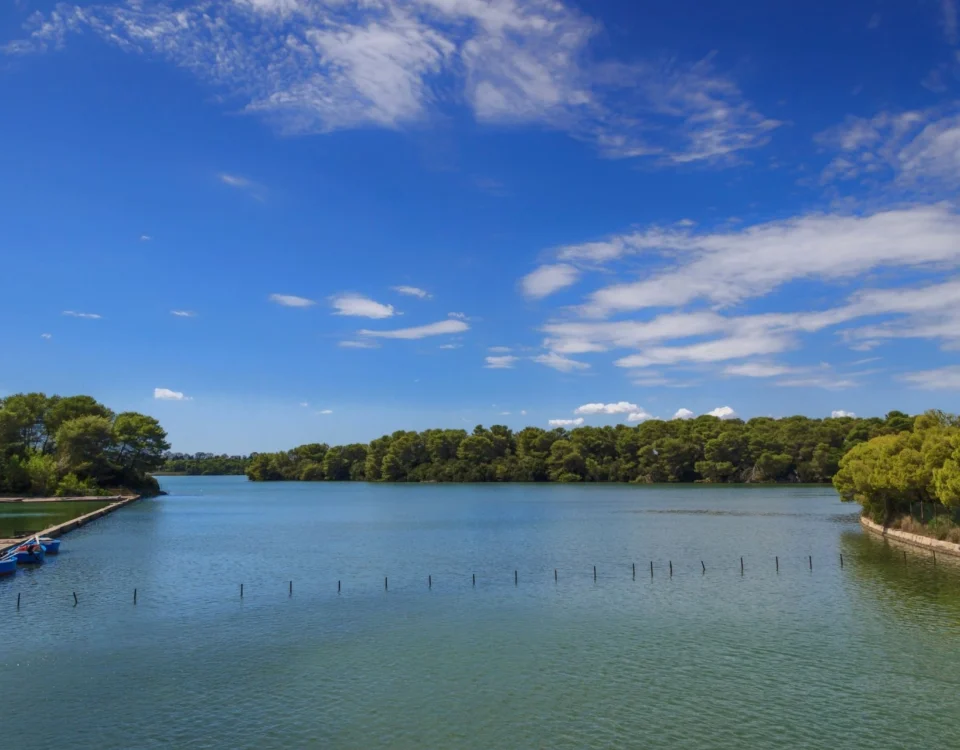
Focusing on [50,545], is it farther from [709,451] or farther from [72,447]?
[709,451]

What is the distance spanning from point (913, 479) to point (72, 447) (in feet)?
394

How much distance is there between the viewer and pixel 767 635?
3050cm

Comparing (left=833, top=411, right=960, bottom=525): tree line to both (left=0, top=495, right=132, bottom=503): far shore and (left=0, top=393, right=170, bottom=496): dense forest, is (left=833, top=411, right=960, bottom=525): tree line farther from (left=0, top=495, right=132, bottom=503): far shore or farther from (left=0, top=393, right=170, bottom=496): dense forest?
(left=0, top=393, right=170, bottom=496): dense forest

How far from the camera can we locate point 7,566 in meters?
46.3

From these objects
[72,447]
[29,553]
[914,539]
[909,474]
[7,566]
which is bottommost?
[7,566]

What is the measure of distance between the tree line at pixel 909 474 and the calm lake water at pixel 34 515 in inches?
2794

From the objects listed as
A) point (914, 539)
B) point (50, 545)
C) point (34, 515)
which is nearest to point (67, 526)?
point (50, 545)

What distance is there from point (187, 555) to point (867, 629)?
4807 centimetres

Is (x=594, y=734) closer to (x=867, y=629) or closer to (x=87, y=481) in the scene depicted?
(x=867, y=629)

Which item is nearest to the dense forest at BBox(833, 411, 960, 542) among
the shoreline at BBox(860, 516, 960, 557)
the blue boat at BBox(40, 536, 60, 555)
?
the shoreline at BBox(860, 516, 960, 557)

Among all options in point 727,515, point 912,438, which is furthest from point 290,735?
point 727,515

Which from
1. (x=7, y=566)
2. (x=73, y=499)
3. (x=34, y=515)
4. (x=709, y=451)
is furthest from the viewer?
(x=709, y=451)

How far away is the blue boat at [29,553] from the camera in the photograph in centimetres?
5025

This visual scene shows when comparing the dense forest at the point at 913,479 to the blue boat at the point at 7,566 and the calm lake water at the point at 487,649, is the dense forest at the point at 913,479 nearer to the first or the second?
the calm lake water at the point at 487,649
